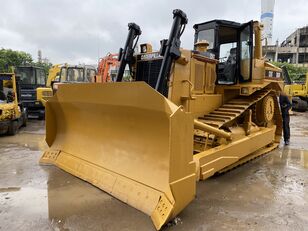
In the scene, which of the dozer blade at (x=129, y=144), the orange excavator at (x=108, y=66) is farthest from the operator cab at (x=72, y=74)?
the dozer blade at (x=129, y=144)

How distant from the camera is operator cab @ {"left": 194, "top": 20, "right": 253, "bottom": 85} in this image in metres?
5.88

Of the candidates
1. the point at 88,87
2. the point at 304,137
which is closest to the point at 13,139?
the point at 88,87

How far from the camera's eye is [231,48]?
6168 millimetres

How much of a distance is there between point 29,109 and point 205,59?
32.8 feet

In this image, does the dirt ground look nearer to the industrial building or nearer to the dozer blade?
the dozer blade

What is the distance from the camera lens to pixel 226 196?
4.07 metres

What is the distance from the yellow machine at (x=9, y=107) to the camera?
841 cm

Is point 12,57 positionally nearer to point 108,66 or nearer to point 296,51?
point 108,66

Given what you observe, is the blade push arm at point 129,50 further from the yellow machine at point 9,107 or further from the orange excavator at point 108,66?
the orange excavator at point 108,66

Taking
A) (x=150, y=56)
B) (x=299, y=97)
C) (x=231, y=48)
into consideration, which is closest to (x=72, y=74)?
(x=231, y=48)

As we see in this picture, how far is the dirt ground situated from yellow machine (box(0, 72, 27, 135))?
10.7ft

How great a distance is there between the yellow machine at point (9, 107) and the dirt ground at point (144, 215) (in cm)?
325

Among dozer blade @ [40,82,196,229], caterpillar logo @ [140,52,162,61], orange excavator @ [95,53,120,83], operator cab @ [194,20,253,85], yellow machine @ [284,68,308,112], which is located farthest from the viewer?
yellow machine @ [284,68,308,112]

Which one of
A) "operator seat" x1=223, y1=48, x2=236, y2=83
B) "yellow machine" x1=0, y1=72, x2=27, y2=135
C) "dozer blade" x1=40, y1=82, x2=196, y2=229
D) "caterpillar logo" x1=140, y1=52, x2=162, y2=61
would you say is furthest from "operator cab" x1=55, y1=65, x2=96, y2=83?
"caterpillar logo" x1=140, y1=52, x2=162, y2=61
